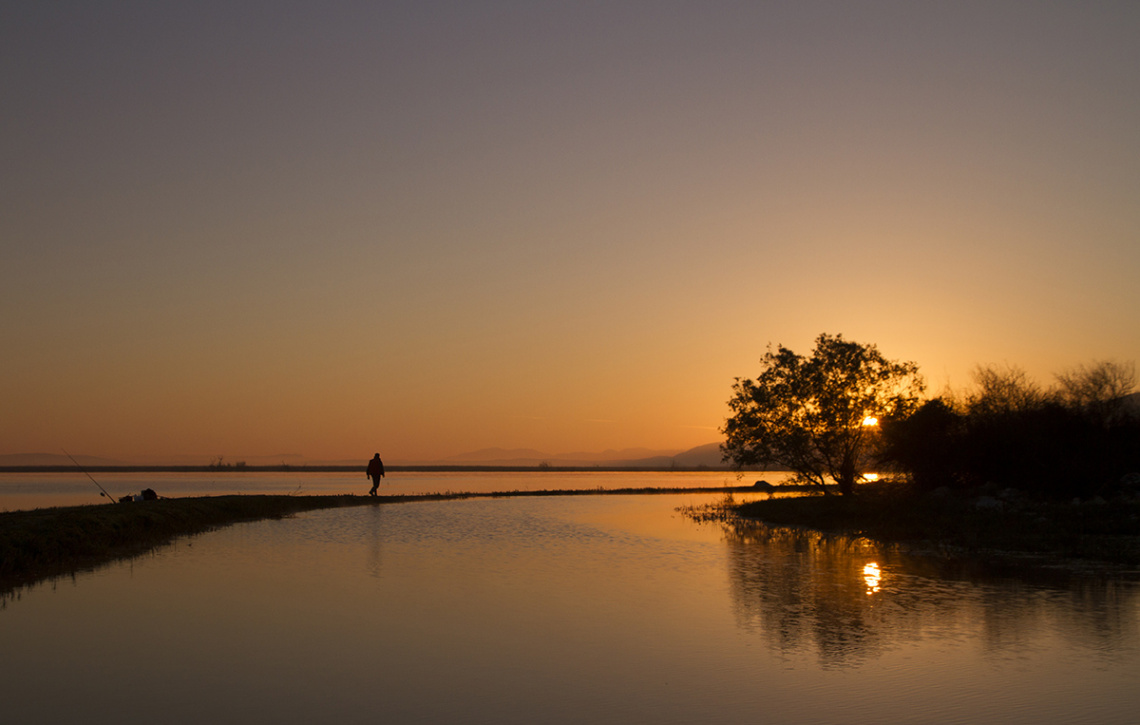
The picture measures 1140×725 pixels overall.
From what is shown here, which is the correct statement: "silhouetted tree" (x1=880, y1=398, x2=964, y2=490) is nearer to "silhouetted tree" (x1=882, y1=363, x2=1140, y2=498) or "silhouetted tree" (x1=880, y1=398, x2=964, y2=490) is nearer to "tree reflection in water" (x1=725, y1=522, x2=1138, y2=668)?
"silhouetted tree" (x1=882, y1=363, x2=1140, y2=498)

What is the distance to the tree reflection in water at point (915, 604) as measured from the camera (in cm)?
1215

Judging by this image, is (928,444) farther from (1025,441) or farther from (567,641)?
(567,641)

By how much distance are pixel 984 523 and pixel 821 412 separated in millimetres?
18319

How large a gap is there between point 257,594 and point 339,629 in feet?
13.3

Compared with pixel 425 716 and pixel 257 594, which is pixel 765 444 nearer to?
pixel 257 594

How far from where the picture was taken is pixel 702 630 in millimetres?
13141

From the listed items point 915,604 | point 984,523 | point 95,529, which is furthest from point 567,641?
point 984,523

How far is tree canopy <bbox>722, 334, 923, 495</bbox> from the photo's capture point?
45.6m

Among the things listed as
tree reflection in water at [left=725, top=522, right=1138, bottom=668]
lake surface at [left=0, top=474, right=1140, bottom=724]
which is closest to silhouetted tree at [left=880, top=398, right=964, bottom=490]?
tree reflection in water at [left=725, top=522, right=1138, bottom=668]

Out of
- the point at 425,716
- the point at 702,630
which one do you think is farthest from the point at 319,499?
the point at 425,716

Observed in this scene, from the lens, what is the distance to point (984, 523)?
1101 inches

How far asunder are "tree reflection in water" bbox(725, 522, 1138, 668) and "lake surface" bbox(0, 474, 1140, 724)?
71mm

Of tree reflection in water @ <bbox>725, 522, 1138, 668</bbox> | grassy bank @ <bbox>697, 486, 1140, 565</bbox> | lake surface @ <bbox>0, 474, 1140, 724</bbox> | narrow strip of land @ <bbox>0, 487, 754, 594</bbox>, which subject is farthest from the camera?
grassy bank @ <bbox>697, 486, 1140, 565</bbox>

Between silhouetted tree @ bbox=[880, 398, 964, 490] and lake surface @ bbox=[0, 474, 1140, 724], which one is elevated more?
silhouetted tree @ bbox=[880, 398, 964, 490]
